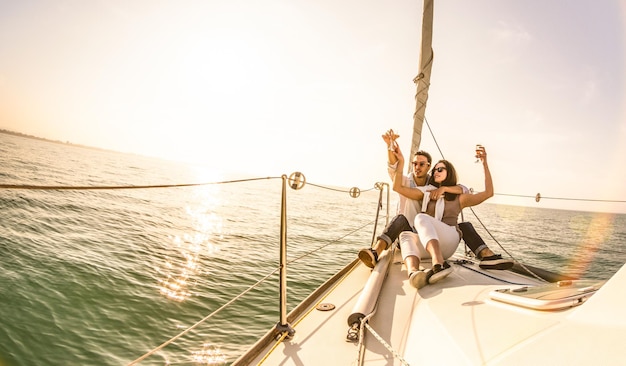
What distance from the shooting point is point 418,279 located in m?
2.39

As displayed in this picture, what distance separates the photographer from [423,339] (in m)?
1.73

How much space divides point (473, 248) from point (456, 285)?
1385mm

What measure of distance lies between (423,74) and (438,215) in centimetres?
246

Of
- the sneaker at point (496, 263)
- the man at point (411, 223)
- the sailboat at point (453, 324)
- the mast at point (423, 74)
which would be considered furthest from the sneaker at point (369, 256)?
the mast at point (423, 74)

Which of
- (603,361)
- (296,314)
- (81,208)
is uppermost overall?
(603,361)

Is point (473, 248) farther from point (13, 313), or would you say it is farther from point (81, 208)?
point (81, 208)

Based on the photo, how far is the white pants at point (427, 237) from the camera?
2.87 m

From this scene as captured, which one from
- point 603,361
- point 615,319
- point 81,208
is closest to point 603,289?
point 615,319

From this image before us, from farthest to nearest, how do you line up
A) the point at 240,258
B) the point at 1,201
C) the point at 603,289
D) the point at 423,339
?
1. the point at 1,201
2. the point at 240,258
3. the point at 423,339
4. the point at 603,289

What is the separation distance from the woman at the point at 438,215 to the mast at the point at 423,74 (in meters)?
1.18

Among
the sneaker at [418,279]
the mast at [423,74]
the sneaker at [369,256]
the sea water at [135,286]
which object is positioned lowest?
the sea water at [135,286]

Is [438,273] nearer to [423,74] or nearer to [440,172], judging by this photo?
[440,172]

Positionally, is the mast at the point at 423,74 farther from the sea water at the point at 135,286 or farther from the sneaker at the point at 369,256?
the sneaker at the point at 369,256

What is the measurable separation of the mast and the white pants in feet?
6.88
